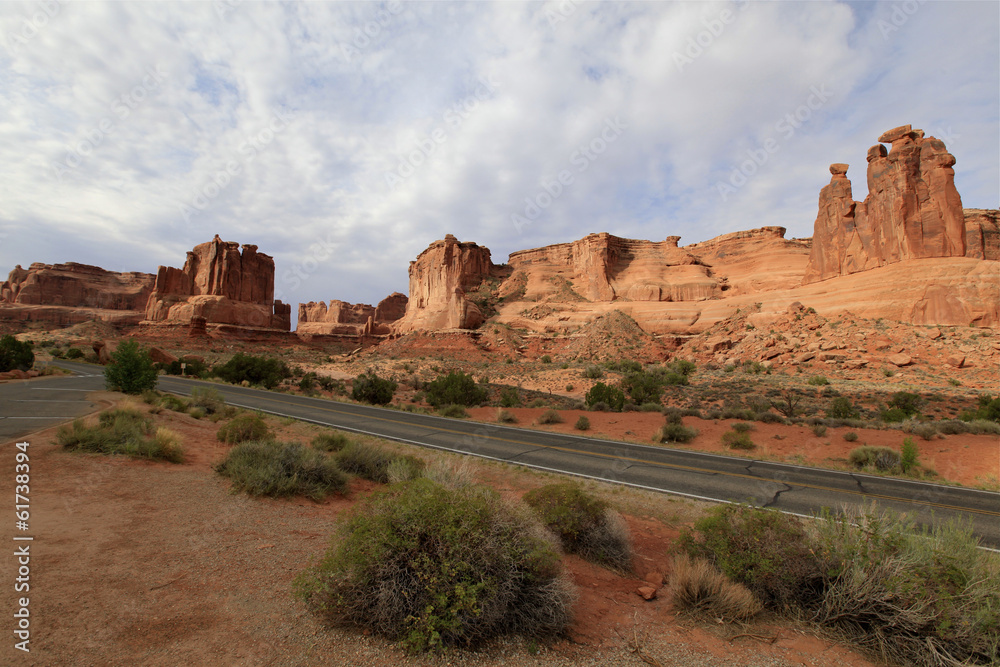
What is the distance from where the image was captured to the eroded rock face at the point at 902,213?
40.2 meters

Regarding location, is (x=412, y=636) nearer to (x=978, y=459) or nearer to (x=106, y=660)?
(x=106, y=660)

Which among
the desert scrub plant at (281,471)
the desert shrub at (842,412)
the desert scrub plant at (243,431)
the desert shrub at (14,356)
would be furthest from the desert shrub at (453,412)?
the desert shrub at (14,356)

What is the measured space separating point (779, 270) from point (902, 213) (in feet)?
63.5

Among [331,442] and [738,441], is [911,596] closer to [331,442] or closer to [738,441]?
[331,442]

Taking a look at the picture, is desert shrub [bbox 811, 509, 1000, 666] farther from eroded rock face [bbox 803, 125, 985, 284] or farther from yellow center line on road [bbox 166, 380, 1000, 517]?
eroded rock face [bbox 803, 125, 985, 284]

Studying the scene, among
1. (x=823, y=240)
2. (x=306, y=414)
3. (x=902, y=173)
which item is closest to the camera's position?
(x=306, y=414)

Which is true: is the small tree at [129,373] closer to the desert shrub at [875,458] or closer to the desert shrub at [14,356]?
the desert shrub at [14,356]

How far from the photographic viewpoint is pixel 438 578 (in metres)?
3.63

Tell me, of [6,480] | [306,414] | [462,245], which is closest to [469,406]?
[306,414]

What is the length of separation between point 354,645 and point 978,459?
59.3 ft

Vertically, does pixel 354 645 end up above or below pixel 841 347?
below

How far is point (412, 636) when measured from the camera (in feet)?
11.0

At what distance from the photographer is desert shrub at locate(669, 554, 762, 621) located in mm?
4238

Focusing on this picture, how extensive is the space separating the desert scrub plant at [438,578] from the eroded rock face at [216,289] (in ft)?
280
